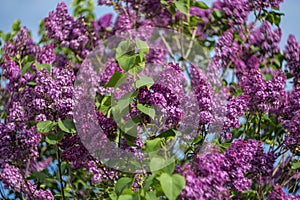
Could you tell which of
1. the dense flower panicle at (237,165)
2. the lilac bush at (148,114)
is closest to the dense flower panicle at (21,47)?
the lilac bush at (148,114)

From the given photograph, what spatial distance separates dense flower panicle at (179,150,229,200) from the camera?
2.12 metres

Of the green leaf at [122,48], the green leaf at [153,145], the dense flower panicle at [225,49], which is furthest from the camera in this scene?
the dense flower panicle at [225,49]

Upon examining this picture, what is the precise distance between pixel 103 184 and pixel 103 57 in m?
1.57

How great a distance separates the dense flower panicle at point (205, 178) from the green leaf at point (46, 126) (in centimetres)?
79

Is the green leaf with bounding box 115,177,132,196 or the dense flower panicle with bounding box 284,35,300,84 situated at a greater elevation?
the dense flower panicle with bounding box 284,35,300,84

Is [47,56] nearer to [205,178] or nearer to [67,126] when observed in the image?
[67,126]

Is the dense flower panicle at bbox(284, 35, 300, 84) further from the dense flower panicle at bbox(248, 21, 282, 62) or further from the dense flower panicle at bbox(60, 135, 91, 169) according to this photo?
the dense flower panicle at bbox(60, 135, 91, 169)

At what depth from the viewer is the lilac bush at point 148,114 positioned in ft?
7.84

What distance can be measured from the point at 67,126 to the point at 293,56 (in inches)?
75.5

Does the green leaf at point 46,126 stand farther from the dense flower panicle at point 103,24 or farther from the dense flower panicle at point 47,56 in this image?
the dense flower panicle at point 103,24

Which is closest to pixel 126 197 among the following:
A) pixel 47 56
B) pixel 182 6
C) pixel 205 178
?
pixel 205 178

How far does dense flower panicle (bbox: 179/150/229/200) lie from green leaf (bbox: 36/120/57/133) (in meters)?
0.79

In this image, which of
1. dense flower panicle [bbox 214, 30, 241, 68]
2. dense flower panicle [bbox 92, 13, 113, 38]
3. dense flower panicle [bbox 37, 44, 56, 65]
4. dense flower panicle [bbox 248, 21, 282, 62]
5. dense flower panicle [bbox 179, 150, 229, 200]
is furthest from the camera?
dense flower panicle [bbox 92, 13, 113, 38]

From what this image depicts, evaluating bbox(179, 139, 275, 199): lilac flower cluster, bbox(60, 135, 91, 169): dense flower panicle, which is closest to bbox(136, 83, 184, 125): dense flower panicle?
bbox(179, 139, 275, 199): lilac flower cluster
